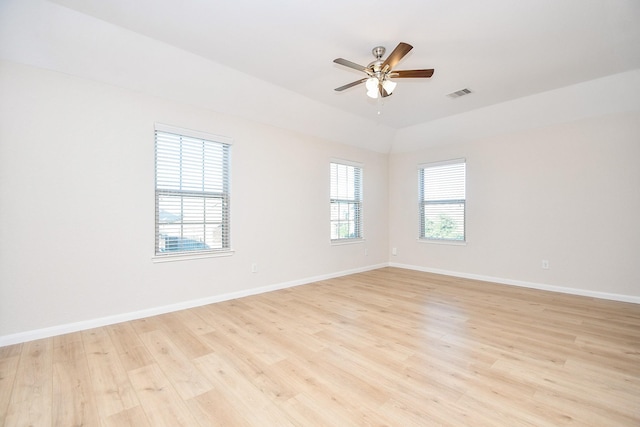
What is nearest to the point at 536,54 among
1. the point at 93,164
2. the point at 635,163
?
the point at 635,163

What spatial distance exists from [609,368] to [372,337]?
1760mm

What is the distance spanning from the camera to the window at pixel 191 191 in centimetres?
334

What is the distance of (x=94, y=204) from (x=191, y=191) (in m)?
0.99

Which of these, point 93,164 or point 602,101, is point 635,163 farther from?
point 93,164

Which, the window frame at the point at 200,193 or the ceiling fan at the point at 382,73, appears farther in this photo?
the window frame at the point at 200,193

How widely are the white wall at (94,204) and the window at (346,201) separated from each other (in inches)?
59.2

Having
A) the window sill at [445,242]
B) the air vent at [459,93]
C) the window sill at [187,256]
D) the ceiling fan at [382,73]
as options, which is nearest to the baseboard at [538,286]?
the window sill at [445,242]

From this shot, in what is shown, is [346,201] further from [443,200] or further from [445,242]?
[445,242]

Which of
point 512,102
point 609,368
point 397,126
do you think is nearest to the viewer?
point 609,368

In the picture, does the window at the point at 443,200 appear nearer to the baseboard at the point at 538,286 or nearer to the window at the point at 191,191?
the baseboard at the point at 538,286

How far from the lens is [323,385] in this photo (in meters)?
1.87

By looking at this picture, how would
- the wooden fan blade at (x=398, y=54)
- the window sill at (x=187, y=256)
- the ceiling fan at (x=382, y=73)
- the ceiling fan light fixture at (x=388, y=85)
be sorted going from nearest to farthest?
the wooden fan blade at (x=398, y=54), the ceiling fan at (x=382, y=73), the ceiling fan light fixture at (x=388, y=85), the window sill at (x=187, y=256)

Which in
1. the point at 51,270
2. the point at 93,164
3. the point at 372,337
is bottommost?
the point at 372,337

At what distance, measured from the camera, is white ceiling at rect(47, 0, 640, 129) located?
7.79ft
